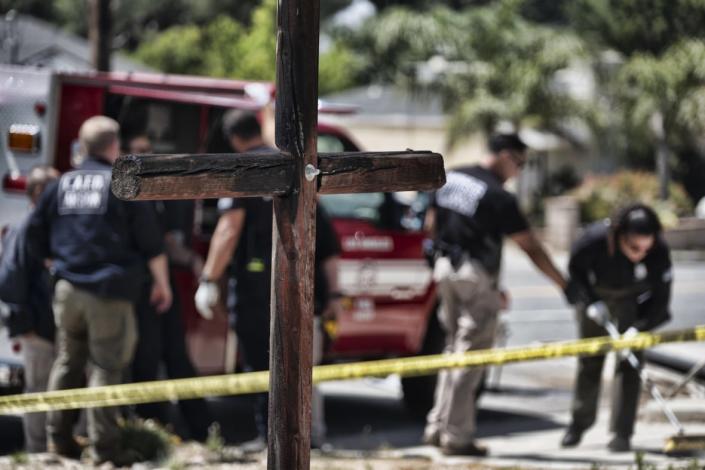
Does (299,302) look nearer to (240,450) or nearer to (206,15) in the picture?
(240,450)

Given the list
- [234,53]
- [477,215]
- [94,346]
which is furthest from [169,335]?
[234,53]

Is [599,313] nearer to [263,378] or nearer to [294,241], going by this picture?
[263,378]

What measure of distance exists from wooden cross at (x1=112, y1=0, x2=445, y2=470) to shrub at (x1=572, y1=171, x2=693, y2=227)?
2589 cm

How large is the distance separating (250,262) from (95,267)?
3.70ft

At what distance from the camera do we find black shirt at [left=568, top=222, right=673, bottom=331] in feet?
25.7

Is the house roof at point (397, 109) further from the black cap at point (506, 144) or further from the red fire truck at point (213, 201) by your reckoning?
the black cap at point (506, 144)

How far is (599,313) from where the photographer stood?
25.5 feet

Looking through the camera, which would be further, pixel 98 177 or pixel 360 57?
pixel 360 57

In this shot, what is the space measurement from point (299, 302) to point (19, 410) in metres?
3.27

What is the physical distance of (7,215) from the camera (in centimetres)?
834

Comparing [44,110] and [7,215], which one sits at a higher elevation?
[44,110]

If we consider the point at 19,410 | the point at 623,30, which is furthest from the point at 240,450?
the point at 623,30

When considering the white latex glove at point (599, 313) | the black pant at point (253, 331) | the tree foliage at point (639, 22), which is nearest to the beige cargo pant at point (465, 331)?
the white latex glove at point (599, 313)

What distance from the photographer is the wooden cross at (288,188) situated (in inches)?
143
